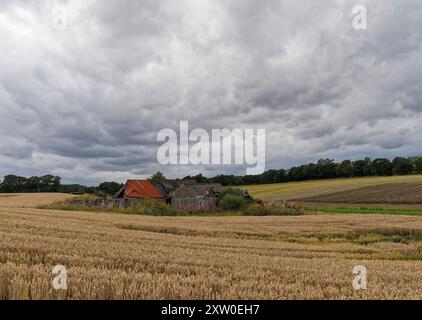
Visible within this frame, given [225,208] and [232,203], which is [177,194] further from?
[232,203]

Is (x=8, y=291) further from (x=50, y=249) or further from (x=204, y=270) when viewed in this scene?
(x=50, y=249)

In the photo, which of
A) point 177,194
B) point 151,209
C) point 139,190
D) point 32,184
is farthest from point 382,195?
point 32,184

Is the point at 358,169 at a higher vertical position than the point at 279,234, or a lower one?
higher

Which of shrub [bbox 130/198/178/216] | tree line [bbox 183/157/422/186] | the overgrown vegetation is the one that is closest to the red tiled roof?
the overgrown vegetation

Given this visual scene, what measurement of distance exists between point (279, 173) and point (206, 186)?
75894 mm

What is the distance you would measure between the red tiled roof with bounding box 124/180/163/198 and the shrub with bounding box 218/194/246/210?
48.4 feet

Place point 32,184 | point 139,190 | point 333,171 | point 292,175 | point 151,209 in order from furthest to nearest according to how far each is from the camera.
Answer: point 292,175 → point 333,171 → point 32,184 → point 139,190 → point 151,209

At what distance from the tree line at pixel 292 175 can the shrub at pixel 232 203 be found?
6088 cm

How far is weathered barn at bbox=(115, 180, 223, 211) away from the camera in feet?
225

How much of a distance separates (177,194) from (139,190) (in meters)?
7.52

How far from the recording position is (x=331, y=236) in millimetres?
29172

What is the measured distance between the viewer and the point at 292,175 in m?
151

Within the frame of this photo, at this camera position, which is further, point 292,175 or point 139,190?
point 292,175
